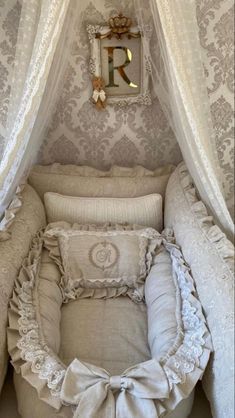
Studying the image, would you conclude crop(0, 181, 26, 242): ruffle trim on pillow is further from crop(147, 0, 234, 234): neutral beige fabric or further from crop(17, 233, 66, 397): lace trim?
crop(147, 0, 234, 234): neutral beige fabric

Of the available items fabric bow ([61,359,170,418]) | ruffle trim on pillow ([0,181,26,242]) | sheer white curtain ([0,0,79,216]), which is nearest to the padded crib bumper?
fabric bow ([61,359,170,418])

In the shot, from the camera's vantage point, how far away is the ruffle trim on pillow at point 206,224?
4.38ft

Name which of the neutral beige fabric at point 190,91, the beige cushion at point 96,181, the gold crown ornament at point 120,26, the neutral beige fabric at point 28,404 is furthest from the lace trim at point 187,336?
the gold crown ornament at point 120,26

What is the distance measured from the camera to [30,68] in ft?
4.39

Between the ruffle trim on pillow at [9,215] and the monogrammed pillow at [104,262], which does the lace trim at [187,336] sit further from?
the ruffle trim on pillow at [9,215]

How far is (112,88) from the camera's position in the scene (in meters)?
1.90

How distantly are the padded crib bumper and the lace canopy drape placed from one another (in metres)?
0.46

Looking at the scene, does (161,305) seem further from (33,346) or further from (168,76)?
(168,76)

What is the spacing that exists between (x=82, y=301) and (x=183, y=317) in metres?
→ 0.50

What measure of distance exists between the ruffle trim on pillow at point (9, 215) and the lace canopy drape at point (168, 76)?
63 mm

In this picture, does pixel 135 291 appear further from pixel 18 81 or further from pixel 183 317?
pixel 18 81

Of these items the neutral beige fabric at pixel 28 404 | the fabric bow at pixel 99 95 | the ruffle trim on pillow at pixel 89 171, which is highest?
the fabric bow at pixel 99 95

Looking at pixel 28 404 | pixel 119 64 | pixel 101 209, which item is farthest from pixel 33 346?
pixel 119 64

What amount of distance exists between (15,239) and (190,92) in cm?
90
